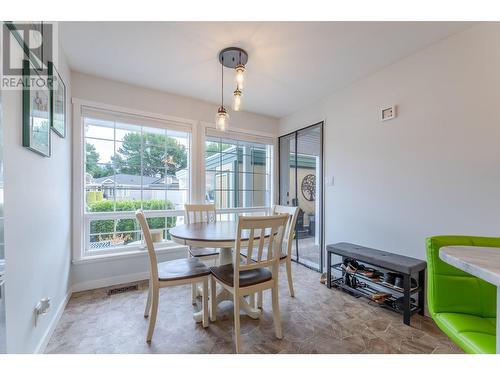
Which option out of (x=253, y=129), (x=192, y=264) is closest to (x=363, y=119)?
(x=253, y=129)

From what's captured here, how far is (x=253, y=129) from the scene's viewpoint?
3789 millimetres

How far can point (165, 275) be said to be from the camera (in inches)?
70.3

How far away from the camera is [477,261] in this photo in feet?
2.69

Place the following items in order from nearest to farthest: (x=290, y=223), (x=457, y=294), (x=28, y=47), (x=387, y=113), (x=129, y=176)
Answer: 1. (x=457, y=294)
2. (x=28, y=47)
3. (x=387, y=113)
4. (x=290, y=223)
5. (x=129, y=176)

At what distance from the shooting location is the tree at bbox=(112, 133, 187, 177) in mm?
2848

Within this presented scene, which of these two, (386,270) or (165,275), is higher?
(165,275)

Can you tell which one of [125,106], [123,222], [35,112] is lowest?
[123,222]

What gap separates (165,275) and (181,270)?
0.45 ft

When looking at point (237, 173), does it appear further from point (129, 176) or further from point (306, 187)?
point (129, 176)

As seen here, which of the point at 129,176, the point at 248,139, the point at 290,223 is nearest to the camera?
→ the point at 290,223

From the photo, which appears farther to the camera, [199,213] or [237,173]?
[237,173]

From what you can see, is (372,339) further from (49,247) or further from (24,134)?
(24,134)

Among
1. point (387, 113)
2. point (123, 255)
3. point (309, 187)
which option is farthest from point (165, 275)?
point (387, 113)
